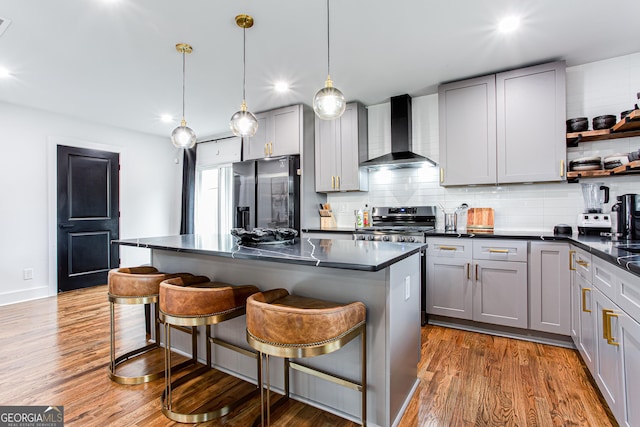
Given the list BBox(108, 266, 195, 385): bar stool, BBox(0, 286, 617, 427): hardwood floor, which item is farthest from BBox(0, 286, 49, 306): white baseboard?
BBox(108, 266, 195, 385): bar stool

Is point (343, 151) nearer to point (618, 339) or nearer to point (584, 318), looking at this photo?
point (584, 318)

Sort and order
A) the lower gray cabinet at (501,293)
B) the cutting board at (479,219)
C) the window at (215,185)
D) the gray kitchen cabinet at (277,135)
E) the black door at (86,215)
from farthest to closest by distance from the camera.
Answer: the window at (215,185)
the black door at (86,215)
the gray kitchen cabinet at (277,135)
the cutting board at (479,219)
the lower gray cabinet at (501,293)

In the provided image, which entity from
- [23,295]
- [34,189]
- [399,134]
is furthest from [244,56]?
[23,295]

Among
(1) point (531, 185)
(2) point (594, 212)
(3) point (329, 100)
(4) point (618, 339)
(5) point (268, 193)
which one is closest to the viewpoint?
(4) point (618, 339)

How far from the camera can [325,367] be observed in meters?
1.82

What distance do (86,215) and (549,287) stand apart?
19.2 ft

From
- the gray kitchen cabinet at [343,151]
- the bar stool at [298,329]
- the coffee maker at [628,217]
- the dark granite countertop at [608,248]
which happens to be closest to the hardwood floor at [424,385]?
the bar stool at [298,329]

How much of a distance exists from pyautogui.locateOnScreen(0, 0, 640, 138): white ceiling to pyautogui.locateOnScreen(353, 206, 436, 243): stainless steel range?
1.39m

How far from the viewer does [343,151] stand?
4070mm

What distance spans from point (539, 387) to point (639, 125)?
2.24 m

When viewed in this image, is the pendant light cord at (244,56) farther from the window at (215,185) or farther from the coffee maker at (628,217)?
the coffee maker at (628,217)

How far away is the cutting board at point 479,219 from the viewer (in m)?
3.33

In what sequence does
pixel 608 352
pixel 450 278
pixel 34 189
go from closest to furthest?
1. pixel 608 352
2. pixel 450 278
3. pixel 34 189

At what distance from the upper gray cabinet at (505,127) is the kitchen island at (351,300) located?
5.95ft
